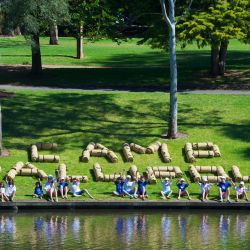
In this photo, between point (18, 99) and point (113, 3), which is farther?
point (113, 3)

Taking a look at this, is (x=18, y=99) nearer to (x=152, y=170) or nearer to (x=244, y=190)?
(x=152, y=170)

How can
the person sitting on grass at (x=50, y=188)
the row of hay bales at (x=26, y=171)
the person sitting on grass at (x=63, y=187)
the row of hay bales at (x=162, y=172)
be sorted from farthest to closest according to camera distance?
the row of hay bales at (x=162, y=172), the row of hay bales at (x=26, y=171), the person sitting on grass at (x=63, y=187), the person sitting on grass at (x=50, y=188)

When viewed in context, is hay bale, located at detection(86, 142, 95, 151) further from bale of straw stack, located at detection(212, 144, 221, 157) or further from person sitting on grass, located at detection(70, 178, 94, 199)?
bale of straw stack, located at detection(212, 144, 221, 157)

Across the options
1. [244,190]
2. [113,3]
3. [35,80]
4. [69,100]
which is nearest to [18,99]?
[69,100]

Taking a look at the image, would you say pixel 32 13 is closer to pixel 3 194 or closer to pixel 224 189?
pixel 3 194

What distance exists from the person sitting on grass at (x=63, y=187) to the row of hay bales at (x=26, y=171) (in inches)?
84.0

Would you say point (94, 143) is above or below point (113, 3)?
below

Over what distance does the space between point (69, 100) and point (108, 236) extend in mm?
20295

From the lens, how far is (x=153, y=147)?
41.8m

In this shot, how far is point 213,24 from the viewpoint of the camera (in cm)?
5203

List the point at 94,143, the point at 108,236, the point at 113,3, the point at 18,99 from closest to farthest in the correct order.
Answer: the point at 108,236, the point at 94,143, the point at 18,99, the point at 113,3

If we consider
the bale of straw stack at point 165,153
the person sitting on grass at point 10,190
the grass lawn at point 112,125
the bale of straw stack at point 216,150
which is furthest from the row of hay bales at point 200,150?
the person sitting on grass at point 10,190

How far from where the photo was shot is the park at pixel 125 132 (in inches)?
1278

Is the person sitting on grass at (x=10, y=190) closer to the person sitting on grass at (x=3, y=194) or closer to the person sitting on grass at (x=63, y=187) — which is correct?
the person sitting on grass at (x=3, y=194)
